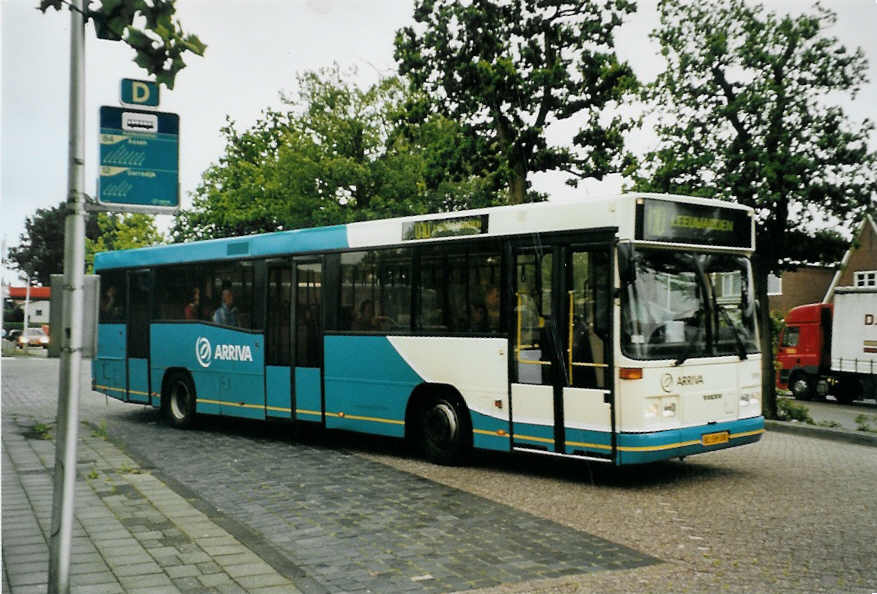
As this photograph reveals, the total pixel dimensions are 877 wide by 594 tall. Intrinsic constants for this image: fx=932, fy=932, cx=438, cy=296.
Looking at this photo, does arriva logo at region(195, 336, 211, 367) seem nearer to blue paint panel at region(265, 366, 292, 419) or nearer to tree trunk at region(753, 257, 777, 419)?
blue paint panel at region(265, 366, 292, 419)

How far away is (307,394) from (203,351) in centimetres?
266

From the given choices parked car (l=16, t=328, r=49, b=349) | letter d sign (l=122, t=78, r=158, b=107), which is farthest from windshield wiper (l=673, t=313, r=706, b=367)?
parked car (l=16, t=328, r=49, b=349)

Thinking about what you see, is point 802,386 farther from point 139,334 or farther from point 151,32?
point 151,32

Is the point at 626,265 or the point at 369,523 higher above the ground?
the point at 626,265

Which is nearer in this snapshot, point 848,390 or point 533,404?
point 533,404

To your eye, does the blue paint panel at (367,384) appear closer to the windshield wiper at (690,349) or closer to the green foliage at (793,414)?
the windshield wiper at (690,349)

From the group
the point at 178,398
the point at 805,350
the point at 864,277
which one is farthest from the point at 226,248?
the point at 864,277

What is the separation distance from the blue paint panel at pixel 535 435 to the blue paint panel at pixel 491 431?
151 mm

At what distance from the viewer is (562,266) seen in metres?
9.85

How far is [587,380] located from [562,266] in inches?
48.9

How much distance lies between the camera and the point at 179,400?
50.0ft

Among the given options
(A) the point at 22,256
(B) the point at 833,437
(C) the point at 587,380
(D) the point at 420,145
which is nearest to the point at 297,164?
(D) the point at 420,145

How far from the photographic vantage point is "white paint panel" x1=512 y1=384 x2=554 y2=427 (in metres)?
9.84

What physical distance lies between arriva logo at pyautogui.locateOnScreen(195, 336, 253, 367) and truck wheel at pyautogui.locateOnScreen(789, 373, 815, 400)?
19.6 m
